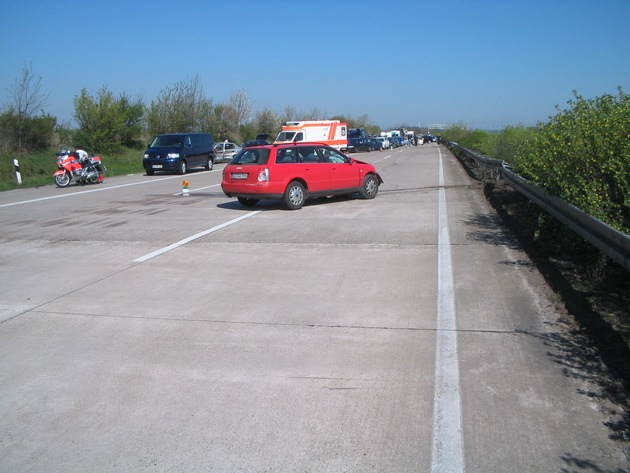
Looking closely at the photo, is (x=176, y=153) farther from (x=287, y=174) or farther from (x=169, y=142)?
(x=287, y=174)

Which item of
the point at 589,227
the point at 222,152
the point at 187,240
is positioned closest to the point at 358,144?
the point at 222,152

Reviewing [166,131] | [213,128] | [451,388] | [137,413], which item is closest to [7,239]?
[137,413]

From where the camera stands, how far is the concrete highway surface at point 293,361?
12.1 feet

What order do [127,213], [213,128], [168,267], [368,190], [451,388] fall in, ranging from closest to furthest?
[451,388] → [168,267] → [127,213] → [368,190] → [213,128]

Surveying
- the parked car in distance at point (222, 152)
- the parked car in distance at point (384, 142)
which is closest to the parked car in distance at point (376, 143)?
the parked car in distance at point (384, 142)

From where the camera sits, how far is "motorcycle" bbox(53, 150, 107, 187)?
22719 millimetres

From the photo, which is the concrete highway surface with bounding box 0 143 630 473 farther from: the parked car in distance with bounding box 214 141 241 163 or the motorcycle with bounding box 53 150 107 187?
the parked car in distance with bounding box 214 141 241 163

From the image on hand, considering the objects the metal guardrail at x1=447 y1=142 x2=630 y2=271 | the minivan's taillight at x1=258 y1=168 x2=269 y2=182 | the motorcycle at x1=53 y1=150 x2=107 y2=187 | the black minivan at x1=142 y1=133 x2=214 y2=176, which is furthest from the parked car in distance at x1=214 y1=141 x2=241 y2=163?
the metal guardrail at x1=447 y1=142 x2=630 y2=271

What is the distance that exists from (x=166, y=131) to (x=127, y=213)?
33004 mm

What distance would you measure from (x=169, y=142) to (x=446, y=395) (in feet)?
90.4

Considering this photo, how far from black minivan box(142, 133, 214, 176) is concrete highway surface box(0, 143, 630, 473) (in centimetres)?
1873

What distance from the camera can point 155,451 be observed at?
12.2 feet

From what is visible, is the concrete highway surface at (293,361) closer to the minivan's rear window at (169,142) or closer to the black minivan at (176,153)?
the black minivan at (176,153)

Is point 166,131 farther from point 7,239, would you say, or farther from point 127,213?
point 7,239
